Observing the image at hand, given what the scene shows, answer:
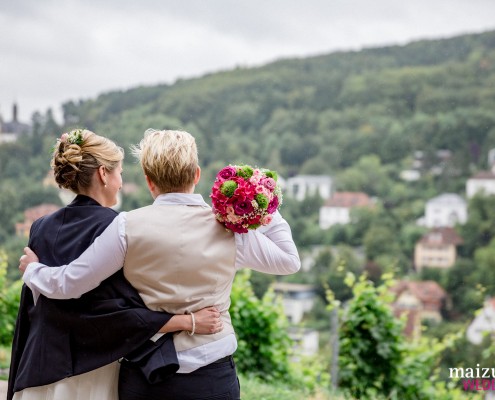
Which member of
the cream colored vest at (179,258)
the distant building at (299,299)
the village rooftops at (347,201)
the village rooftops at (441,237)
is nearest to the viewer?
the cream colored vest at (179,258)

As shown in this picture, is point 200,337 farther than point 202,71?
No

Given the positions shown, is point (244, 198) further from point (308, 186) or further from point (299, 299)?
point (308, 186)

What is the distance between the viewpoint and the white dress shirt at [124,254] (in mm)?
1592

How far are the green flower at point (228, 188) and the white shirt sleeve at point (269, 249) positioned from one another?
0.10 metres

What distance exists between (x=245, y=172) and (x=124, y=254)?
1.15ft

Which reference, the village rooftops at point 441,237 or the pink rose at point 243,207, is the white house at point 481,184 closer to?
the village rooftops at point 441,237

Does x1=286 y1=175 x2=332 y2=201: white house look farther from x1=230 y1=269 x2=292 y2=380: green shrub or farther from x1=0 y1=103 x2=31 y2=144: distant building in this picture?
x1=230 y1=269 x2=292 y2=380: green shrub

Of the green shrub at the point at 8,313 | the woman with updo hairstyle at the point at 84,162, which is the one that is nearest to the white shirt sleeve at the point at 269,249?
the woman with updo hairstyle at the point at 84,162

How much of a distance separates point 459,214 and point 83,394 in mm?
46408

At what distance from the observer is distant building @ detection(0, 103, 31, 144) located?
3862cm

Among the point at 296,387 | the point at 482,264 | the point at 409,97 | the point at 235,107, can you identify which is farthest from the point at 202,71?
the point at 296,387

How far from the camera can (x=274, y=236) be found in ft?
5.71

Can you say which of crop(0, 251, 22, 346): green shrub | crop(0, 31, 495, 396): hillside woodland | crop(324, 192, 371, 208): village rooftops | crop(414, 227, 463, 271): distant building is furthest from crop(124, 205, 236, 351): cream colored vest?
crop(324, 192, 371, 208): village rooftops

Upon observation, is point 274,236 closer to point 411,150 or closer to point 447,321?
point 447,321
